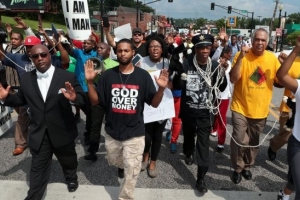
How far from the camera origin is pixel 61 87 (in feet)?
10.6

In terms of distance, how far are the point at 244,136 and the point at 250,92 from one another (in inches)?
23.2

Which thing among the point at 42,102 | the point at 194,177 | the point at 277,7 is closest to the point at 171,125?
the point at 194,177

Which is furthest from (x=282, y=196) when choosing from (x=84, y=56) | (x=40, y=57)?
(x=84, y=56)

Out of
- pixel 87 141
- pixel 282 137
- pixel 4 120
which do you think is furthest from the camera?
pixel 4 120

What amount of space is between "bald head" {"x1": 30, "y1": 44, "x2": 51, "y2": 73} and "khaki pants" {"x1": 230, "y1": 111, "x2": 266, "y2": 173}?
240 centimetres

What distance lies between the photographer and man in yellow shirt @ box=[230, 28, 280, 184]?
3.68 metres

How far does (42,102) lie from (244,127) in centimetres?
249

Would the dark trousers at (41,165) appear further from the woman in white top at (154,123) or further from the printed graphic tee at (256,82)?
the printed graphic tee at (256,82)

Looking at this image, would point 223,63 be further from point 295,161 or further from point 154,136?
point 295,161

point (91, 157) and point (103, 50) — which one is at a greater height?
point (103, 50)

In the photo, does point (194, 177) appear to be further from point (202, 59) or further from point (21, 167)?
point (21, 167)

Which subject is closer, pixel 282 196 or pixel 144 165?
pixel 282 196

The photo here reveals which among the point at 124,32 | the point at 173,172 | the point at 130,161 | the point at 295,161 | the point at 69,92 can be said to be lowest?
the point at 173,172

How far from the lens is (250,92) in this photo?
12.3ft
